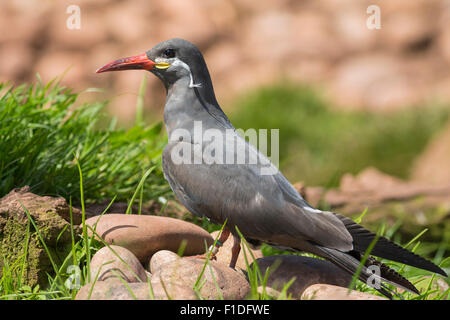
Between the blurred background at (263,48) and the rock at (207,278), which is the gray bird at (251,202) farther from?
the blurred background at (263,48)

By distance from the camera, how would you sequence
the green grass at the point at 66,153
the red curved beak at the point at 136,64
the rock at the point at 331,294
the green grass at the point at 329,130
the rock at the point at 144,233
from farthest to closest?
the green grass at the point at 329,130, the green grass at the point at 66,153, the red curved beak at the point at 136,64, the rock at the point at 144,233, the rock at the point at 331,294

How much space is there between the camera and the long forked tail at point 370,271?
94.6 inches

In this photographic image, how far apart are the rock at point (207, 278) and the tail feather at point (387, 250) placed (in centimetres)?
52

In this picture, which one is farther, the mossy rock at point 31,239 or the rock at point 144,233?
the rock at point 144,233

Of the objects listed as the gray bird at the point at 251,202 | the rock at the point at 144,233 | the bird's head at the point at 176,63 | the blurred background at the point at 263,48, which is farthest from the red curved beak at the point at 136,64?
the blurred background at the point at 263,48

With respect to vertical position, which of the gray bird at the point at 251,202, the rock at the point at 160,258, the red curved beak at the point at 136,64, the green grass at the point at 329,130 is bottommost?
the green grass at the point at 329,130

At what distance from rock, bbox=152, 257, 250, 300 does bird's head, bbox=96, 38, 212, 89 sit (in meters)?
0.96

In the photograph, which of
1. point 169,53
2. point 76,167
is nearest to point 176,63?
point 169,53

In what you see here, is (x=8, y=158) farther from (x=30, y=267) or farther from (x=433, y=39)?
(x=433, y=39)

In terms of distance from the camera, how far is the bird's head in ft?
9.50

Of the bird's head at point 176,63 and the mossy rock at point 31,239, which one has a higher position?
the bird's head at point 176,63

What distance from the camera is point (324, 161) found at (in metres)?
7.68

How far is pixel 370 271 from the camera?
2.42 metres

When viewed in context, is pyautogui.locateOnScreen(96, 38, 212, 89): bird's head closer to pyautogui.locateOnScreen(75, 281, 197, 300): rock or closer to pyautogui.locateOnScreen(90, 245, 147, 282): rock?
pyautogui.locateOnScreen(90, 245, 147, 282): rock
